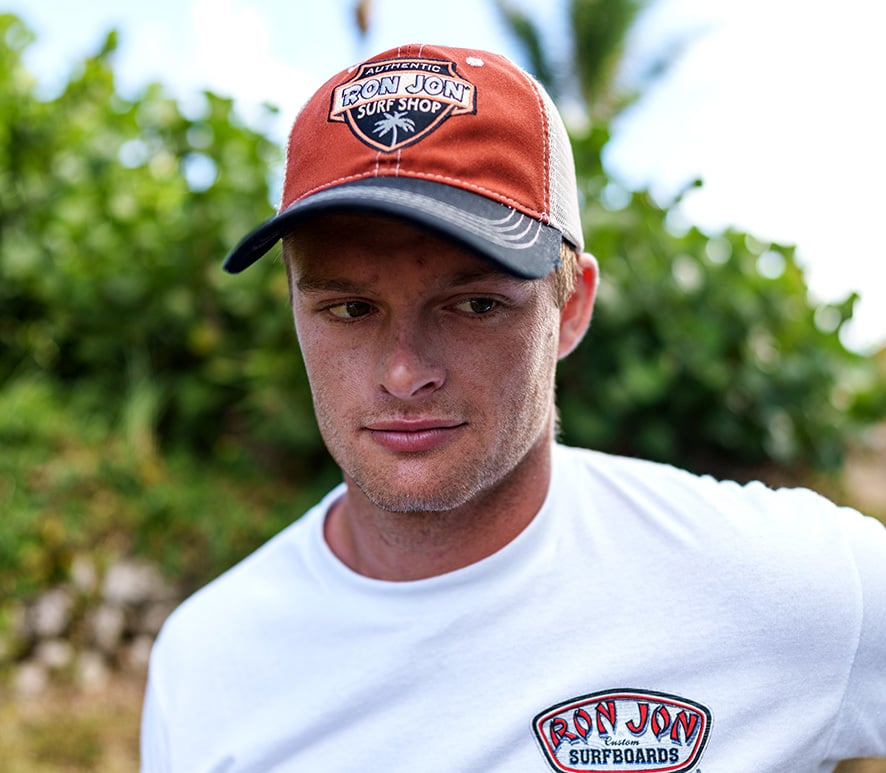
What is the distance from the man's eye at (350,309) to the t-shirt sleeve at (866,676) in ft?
3.11

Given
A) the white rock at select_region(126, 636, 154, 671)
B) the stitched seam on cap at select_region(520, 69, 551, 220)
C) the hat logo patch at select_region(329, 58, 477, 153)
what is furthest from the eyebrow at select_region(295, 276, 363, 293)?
the white rock at select_region(126, 636, 154, 671)

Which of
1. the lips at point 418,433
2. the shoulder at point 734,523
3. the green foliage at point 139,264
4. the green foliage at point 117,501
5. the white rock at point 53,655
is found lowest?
the white rock at point 53,655

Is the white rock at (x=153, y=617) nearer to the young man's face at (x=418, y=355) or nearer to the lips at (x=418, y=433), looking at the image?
the young man's face at (x=418, y=355)

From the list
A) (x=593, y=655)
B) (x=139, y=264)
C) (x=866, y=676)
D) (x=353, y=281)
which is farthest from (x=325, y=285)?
(x=139, y=264)

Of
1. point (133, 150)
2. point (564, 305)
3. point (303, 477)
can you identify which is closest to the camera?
point (564, 305)

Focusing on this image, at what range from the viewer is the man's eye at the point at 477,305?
1.46m

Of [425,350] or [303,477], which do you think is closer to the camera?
[425,350]

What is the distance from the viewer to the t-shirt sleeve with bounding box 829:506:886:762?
1495 mm

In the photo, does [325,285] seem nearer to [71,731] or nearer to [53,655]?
[71,731]

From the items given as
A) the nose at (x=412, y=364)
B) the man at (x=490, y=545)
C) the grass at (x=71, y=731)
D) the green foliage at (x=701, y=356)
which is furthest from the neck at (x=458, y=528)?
the grass at (x=71, y=731)

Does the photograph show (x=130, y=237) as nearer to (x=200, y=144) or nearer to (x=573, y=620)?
(x=200, y=144)

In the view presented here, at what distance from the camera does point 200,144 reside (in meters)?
5.84

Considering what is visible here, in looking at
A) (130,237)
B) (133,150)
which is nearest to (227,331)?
(130,237)

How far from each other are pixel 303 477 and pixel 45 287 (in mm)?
2161
